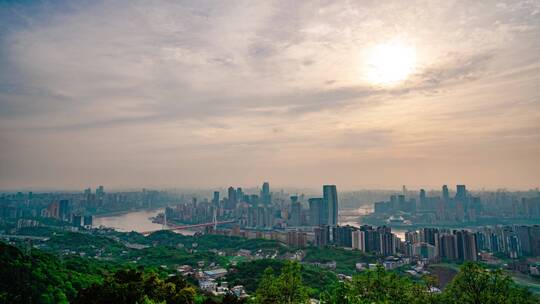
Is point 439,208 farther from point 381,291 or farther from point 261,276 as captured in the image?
point 381,291

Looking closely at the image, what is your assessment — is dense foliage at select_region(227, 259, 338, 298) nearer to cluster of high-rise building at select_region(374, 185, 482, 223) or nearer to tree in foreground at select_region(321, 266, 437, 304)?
tree in foreground at select_region(321, 266, 437, 304)

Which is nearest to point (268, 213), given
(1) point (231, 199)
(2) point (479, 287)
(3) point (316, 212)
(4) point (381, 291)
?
(3) point (316, 212)

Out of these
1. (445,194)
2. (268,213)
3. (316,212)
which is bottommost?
(268,213)

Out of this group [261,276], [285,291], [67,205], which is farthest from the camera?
[67,205]

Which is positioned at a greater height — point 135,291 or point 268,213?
point 135,291

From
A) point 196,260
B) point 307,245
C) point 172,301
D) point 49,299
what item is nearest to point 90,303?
point 172,301

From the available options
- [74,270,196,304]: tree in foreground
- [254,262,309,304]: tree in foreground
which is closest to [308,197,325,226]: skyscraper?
[74,270,196,304]: tree in foreground

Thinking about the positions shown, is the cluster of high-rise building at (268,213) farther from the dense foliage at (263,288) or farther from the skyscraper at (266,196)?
the dense foliage at (263,288)

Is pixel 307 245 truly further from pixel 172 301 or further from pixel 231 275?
pixel 172 301

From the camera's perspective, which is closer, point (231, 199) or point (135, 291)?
point (135, 291)

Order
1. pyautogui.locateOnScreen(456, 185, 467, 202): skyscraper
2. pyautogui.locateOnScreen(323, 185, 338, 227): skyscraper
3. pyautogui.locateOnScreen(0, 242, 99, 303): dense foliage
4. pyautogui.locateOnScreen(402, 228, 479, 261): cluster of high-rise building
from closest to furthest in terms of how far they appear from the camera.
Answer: pyautogui.locateOnScreen(0, 242, 99, 303): dense foliage → pyautogui.locateOnScreen(402, 228, 479, 261): cluster of high-rise building → pyautogui.locateOnScreen(323, 185, 338, 227): skyscraper → pyautogui.locateOnScreen(456, 185, 467, 202): skyscraper

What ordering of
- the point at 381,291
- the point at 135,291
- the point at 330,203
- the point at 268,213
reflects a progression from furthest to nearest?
the point at 268,213, the point at 330,203, the point at 381,291, the point at 135,291

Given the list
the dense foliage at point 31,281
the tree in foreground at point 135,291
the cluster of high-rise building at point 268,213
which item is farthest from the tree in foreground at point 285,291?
the cluster of high-rise building at point 268,213
